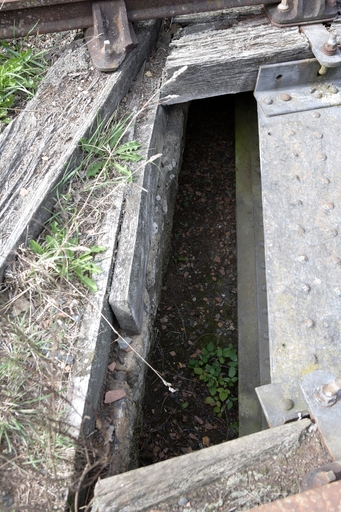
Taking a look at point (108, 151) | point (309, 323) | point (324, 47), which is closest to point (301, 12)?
point (324, 47)

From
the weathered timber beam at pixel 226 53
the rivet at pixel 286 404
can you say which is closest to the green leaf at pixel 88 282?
the rivet at pixel 286 404

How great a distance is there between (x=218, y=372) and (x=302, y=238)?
1409 mm

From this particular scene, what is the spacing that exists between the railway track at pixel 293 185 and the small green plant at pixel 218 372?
9.5 inches

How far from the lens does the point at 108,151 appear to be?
2.49 metres

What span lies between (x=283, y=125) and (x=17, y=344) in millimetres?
1895

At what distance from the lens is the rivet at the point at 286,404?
181cm

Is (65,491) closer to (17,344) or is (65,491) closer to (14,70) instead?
(17,344)

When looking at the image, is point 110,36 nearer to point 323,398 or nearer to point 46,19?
point 46,19

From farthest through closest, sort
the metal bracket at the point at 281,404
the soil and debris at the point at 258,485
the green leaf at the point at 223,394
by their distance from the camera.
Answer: the green leaf at the point at 223,394 → the metal bracket at the point at 281,404 → the soil and debris at the point at 258,485

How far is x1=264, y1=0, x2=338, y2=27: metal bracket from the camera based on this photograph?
9.25 ft

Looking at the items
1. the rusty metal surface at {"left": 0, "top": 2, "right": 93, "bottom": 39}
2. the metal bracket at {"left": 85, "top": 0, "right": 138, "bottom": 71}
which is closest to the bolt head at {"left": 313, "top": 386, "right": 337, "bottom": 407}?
the metal bracket at {"left": 85, "top": 0, "right": 138, "bottom": 71}

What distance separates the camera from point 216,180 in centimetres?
436

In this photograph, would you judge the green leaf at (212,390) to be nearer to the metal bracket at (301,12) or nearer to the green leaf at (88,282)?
the green leaf at (88,282)

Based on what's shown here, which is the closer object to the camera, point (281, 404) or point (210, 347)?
point (281, 404)
